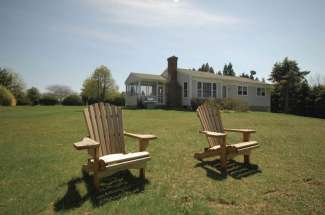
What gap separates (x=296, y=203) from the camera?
2801mm

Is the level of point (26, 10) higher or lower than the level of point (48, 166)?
higher

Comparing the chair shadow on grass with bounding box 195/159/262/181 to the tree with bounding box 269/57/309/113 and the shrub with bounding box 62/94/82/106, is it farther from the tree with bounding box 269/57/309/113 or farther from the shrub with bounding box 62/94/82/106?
the shrub with bounding box 62/94/82/106

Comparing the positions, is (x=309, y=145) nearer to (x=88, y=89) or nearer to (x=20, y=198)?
(x=20, y=198)

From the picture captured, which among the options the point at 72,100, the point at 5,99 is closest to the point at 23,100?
the point at 5,99

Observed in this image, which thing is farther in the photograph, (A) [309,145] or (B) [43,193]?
(A) [309,145]

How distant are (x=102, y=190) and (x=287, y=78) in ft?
102

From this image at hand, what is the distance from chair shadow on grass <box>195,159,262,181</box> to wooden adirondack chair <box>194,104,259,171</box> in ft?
0.48

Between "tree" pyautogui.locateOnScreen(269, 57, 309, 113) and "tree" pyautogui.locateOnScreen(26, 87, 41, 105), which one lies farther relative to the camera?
"tree" pyautogui.locateOnScreen(26, 87, 41, 105)

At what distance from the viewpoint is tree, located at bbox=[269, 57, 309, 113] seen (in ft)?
90.6

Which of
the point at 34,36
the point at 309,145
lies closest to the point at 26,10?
the point at 34,36

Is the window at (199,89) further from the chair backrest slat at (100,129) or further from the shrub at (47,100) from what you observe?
the shrub at (47,100)

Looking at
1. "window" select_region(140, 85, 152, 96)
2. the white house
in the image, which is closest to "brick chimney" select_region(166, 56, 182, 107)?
the white house

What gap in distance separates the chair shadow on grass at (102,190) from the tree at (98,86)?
3408cm

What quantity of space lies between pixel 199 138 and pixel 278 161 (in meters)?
2.70
